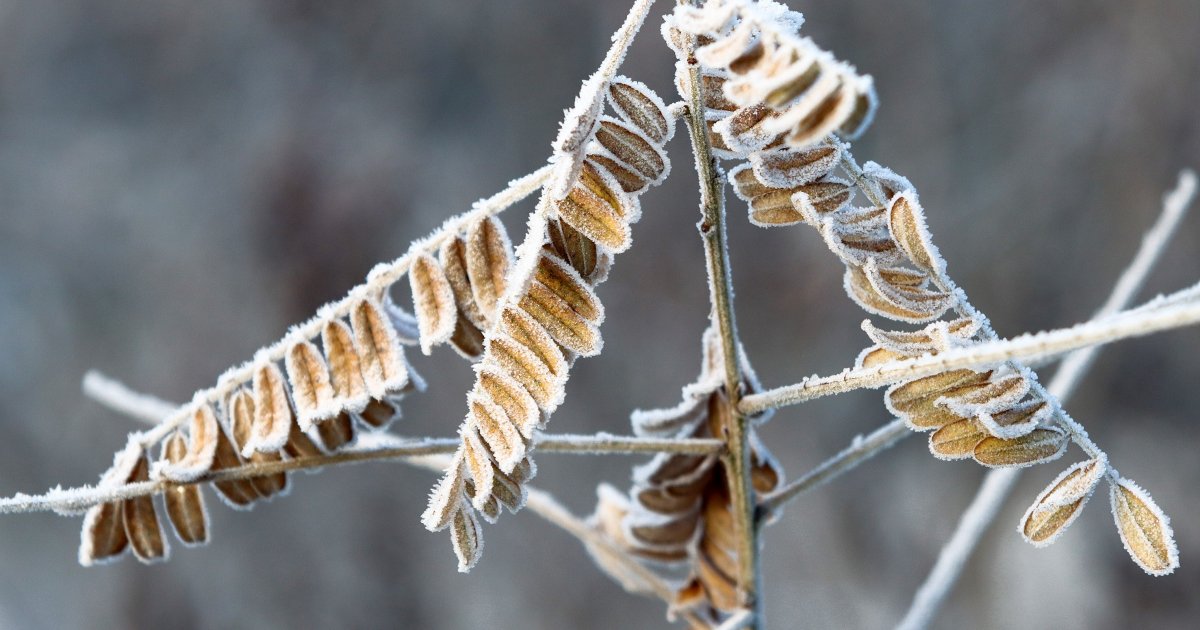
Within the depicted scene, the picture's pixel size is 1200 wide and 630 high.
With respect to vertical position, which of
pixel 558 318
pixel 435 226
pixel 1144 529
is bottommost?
pixel 1144 529

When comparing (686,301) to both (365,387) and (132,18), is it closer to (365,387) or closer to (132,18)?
(132,18)

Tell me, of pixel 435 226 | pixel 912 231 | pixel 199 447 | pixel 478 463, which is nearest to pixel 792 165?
pixel 912 231

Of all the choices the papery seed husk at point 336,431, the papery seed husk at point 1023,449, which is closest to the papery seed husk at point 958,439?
the papery seed husk at point 1023,449

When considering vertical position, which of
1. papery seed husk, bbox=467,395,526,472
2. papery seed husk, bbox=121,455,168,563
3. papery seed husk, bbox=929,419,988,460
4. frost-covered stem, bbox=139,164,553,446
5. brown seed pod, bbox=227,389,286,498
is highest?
frost-covered stem, bbox=139,164,553,446

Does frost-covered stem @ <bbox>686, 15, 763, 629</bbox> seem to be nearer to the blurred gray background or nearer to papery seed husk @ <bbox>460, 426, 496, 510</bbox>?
papery seed husk @ <bbox>460, 426, 496, 510</bbox>

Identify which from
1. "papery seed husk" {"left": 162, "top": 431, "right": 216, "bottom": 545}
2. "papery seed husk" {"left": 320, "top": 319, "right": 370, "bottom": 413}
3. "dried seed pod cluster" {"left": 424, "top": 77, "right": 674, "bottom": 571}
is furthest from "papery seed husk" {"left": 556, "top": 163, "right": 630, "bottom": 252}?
"papery seed husk" {"left": 162, "top": 431, "right": 216, "bottom": 545}

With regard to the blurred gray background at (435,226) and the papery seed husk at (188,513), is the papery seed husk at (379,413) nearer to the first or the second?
the papery seed husk at (188,513)

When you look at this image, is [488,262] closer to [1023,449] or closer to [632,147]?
[632,147]
